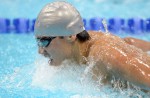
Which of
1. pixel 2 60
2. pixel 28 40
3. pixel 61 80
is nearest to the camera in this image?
pixel 61 80

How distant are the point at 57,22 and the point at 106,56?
415mm

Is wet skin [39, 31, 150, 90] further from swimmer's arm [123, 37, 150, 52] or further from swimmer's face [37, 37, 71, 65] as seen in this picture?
swimmer's arm [123, 37, 150, 52]

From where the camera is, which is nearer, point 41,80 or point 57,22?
point 57,22

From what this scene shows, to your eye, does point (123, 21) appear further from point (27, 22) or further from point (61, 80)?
point (61, 80)

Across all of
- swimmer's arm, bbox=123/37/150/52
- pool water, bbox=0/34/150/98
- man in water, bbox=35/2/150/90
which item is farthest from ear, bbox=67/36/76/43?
swimmer's arm, bbox=123/37/150/52

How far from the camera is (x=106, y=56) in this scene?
1993 mm

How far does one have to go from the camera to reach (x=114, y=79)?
2.10m

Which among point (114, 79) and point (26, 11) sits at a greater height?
point (114, 79)

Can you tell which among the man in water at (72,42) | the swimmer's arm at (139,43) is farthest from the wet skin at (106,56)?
the swimmer's arm at (139,43)

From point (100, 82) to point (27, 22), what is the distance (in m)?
3.76

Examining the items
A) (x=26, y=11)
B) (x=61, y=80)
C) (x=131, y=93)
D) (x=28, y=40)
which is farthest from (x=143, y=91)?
(x=26, y=11)

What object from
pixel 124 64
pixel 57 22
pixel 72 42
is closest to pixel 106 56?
pixel 124 64

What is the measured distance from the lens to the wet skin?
1.93 m

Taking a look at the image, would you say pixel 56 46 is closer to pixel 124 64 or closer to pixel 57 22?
pixel 57 22
